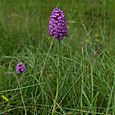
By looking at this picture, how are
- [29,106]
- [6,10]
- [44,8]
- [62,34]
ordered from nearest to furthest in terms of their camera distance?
[62,34], [29,106], [6,10], [44,8]

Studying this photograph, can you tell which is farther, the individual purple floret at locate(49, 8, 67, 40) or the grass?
the grass

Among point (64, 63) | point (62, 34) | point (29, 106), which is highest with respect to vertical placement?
point (62, 34)

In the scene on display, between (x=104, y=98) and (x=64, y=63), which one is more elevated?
(x=64, y=63)

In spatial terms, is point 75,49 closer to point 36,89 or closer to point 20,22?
point 36,89

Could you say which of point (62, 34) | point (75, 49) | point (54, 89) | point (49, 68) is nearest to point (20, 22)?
point (75, 49)

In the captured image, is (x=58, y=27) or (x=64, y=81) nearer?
(x=58, y=27)

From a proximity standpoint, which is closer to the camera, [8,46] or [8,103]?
[8,103]

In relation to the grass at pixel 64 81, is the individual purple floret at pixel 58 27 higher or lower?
higher

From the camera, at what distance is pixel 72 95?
292 cm

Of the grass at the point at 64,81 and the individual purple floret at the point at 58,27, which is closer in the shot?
the individual purple floret at the point at 58,27

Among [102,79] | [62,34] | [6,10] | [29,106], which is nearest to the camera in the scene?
[62,34]

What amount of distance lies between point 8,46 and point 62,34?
2183mm

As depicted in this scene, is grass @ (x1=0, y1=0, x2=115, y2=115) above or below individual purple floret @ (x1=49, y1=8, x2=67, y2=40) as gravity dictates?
below

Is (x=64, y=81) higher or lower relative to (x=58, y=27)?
lower
